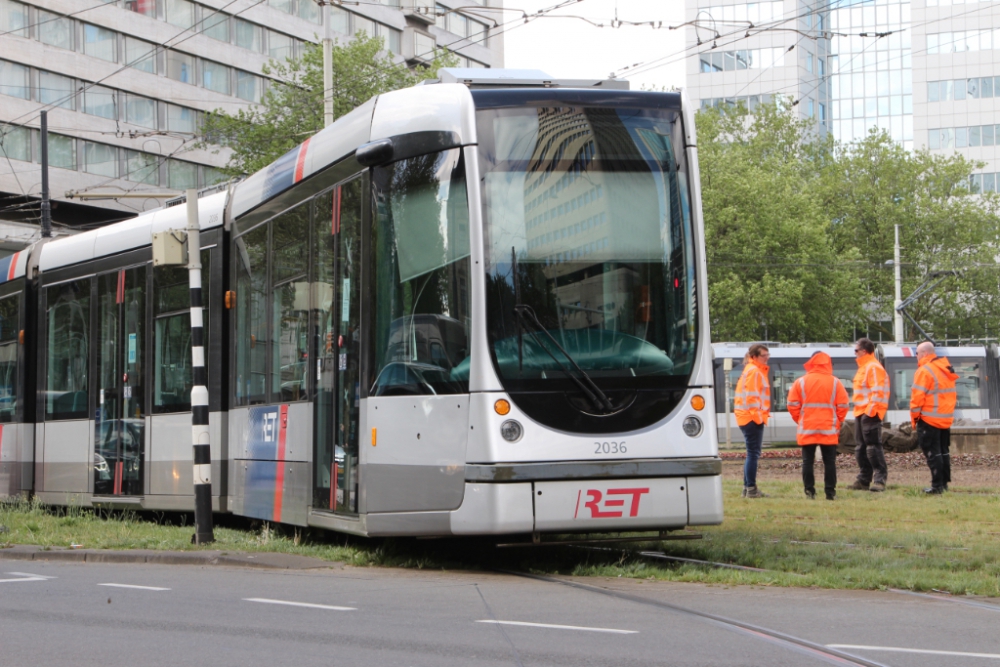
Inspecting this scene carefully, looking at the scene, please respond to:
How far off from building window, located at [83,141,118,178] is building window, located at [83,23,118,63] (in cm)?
332

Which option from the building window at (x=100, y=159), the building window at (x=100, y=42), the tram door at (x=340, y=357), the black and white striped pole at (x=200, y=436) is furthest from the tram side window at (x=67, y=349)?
the building window at (x=100, y=42)

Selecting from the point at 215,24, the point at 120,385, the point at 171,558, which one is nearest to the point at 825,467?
the point at 171,558

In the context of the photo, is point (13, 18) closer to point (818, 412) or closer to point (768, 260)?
point (768, 260)

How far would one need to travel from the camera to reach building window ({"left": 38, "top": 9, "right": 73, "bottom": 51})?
47.9 meters

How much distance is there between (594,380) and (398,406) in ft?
4.38

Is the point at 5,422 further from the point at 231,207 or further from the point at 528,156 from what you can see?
the point at 528,156

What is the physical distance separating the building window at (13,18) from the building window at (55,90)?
1.67 meters

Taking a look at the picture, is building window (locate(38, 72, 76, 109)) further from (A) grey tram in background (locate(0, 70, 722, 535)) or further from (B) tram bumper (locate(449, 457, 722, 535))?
(B) tram bumper (locate(449, 457, 722, 535))

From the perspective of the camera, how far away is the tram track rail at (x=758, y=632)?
566cm

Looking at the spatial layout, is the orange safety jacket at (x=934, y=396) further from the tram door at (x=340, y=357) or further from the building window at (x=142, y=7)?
the building window at (x=142, y=7)

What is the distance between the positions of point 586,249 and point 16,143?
4291 centimetres

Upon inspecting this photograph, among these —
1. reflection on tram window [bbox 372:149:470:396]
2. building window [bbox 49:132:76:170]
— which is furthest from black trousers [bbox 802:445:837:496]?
building window [bbox 49:132:76:170]

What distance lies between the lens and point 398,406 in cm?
895

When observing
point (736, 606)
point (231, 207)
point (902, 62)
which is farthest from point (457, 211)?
point (902, 62)
